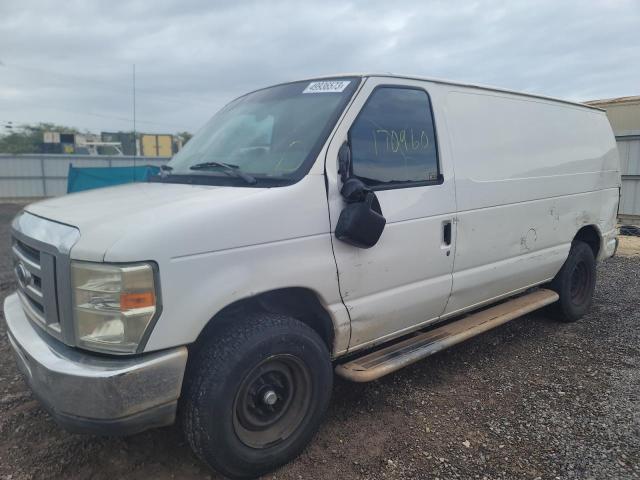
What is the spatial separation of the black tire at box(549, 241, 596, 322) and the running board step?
27 centimetres

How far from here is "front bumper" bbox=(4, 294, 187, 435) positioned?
2154 millimetres

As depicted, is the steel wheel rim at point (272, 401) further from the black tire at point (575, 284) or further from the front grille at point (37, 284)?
the black tire at point (575, 284)

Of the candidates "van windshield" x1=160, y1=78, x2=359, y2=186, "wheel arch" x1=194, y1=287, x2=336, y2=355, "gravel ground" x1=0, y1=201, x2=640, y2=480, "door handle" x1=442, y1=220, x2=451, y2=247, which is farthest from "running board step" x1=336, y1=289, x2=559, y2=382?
"van windshield" x1=160, y1=78, x2=359, y2=186

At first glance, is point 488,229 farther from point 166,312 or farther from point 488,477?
point 166,312

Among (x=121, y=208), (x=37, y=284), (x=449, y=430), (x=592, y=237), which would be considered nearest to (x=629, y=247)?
(x=592, y=237)

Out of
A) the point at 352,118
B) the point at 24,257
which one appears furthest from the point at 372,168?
the point at 24,257

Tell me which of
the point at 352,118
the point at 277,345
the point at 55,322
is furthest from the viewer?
the point at 352,118

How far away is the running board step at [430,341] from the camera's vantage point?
3.03m

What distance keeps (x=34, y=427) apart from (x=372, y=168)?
8.78ft

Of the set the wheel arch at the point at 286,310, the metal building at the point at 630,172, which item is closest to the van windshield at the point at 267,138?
the wheel arch at the point at 286,310

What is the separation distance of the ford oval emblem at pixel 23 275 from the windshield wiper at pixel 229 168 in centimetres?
115

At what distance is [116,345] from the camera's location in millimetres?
2178

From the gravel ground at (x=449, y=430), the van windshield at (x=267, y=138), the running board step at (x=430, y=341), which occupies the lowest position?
the gravel ground at (x=449, y=430)

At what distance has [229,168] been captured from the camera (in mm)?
2963
